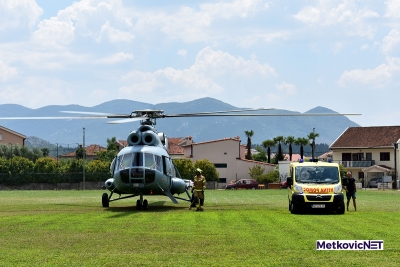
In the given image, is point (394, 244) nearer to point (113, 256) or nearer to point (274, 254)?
point (274, 254)

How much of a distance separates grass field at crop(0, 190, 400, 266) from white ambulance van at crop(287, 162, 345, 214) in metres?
1.65

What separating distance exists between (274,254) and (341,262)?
71.2 inches

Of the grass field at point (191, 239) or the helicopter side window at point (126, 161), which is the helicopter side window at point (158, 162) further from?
the grass field at point (191, 239)

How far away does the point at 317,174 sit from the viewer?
30.1 m

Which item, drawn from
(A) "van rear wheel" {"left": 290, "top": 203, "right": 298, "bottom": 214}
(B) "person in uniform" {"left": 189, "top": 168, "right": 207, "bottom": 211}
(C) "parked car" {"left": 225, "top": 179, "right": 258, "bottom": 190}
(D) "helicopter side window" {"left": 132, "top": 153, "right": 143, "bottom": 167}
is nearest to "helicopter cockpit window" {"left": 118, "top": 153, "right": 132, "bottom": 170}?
(D) "helicopter side window" {"left": 132, "top": 153, "right": 143, "bottom": 167}

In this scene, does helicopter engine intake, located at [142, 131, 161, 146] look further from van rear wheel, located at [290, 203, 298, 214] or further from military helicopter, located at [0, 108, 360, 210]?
van rear wheel, located at [290, 203, 298, 214]

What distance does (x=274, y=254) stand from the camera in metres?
16.0

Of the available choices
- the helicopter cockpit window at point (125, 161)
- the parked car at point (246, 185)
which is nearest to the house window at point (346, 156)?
the parked car at point (246, 185)

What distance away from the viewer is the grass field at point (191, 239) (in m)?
15.1

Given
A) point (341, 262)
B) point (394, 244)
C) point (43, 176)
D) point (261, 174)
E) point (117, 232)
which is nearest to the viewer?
point (341, 262)

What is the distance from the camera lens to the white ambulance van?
94.7ft

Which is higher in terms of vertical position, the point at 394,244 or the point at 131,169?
the point at 131,169

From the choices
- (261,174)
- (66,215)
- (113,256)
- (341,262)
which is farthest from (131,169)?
(261,174)

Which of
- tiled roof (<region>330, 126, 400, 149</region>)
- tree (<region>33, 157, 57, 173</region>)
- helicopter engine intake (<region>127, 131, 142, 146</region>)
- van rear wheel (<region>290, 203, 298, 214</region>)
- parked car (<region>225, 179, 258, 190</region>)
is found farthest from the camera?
tiled roof (<region>330, 126, 400, 149</region>)
